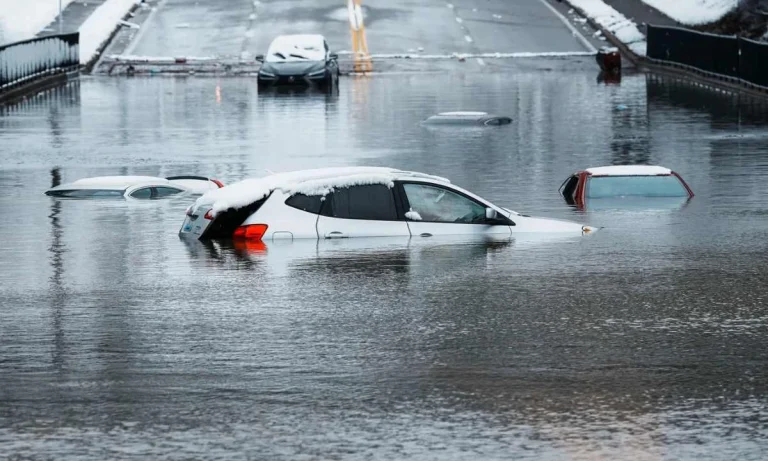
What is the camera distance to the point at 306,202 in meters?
18.6

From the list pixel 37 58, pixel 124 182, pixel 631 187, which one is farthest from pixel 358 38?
pixel 631 187

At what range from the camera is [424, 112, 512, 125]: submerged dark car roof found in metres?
40.2

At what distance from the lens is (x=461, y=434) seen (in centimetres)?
908

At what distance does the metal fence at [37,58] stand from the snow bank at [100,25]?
227 centimetres

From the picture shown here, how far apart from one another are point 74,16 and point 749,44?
113 feet

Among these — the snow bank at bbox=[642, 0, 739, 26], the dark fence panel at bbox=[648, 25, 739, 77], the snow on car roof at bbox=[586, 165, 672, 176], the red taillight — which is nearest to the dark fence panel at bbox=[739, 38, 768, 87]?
the dark fence panel at bbox=[648, 25, 739, 77]

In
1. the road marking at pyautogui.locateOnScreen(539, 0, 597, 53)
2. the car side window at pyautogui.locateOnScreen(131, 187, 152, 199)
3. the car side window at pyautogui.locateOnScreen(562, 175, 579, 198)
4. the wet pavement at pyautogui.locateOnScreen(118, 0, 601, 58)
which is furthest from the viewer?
the wet pavement at pyautogui.locateOnScreen(118, 0, 601, 58)

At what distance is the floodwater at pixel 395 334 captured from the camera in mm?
9125

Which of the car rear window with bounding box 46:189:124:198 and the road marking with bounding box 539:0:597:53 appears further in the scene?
the road marking with bounding box 539:0:597:53

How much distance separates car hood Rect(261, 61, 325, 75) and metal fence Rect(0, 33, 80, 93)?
7.22m

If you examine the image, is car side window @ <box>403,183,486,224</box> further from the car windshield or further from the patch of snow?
the patch of snow

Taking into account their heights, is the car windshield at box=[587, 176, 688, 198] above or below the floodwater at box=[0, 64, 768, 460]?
above

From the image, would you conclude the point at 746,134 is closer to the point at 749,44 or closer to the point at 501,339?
the point at 749,44

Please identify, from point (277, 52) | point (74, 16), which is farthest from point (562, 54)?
point (74, 16)
